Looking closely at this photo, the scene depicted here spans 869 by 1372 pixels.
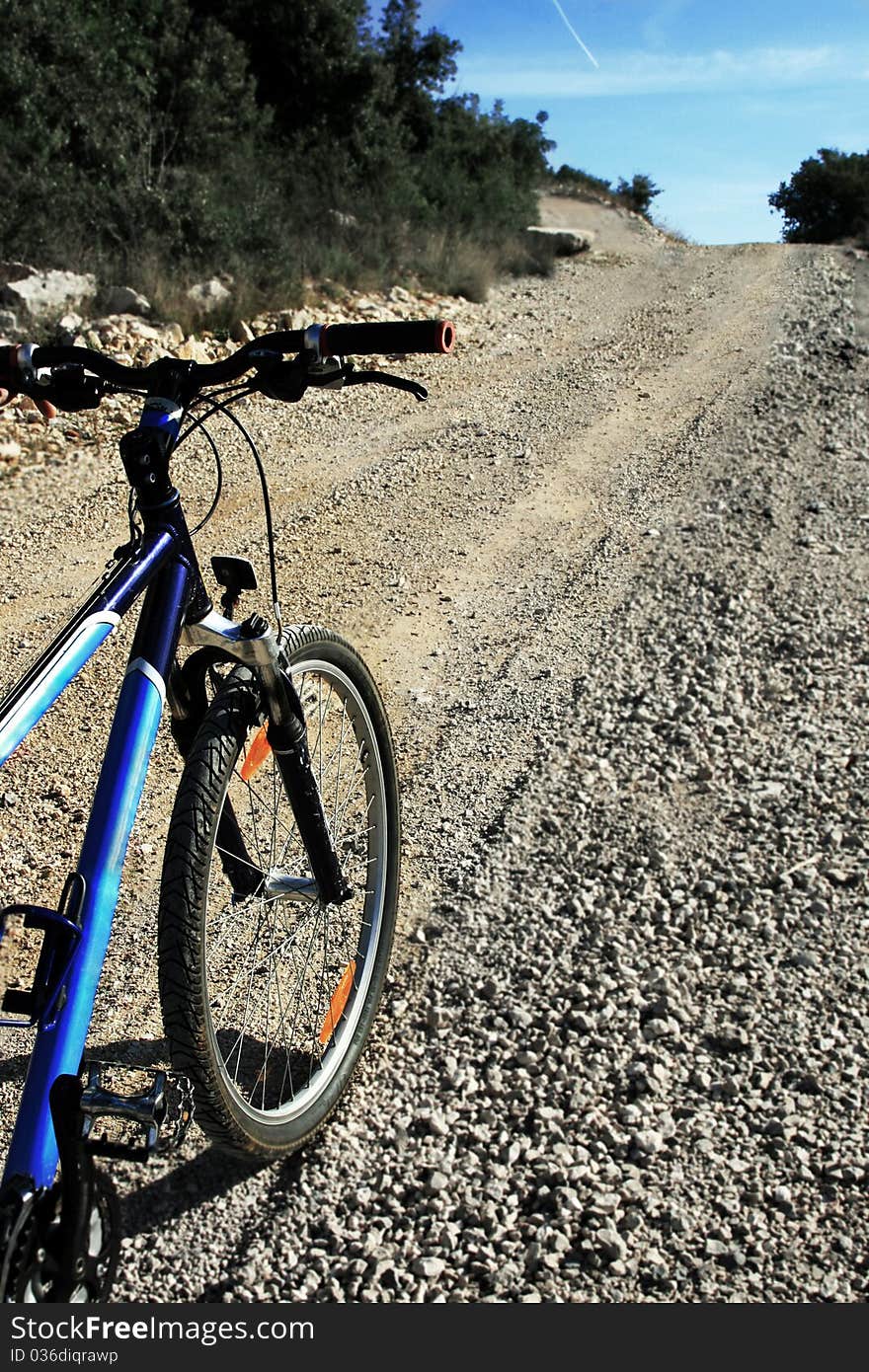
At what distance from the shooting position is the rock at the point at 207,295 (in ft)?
30.2

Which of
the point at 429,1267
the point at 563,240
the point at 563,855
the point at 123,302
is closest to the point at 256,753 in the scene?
the point at 429,1267

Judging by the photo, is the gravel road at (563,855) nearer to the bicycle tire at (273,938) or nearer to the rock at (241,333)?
the bicycle tire at (273,938)

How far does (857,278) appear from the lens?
1398cm

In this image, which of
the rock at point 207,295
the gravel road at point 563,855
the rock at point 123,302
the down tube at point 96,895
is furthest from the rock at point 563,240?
the down tube at point 96,895

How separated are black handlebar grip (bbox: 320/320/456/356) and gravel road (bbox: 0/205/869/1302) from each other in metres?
1.68

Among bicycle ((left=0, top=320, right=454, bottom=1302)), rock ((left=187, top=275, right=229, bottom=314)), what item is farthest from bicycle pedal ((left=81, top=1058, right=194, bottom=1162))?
rock ((left=187, top=275, right=229, bottom=314))

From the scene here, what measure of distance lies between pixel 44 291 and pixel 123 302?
1.99 ft

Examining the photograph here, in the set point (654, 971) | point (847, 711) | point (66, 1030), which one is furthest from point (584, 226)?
point (66, 1030)

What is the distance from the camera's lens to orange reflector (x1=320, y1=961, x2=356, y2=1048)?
2.60 meters

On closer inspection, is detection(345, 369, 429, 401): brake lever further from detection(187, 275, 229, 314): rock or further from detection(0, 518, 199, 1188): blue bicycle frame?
detection(187, 275, 229, 314): rock

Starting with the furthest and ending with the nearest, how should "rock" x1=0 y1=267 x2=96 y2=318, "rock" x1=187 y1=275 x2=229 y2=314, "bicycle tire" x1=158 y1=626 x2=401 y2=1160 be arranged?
"rock" x1=187 y1=275 x2=229 y2=314, "rock" x1=0 y1=267 x2=96 y2=318, "bicycle tire" x1=158 y1=626 x2=401 y2=1160

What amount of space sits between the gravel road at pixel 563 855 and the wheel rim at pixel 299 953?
16 cm

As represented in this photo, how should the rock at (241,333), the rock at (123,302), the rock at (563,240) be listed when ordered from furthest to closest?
the rock at (563,240), the rock at (241,333), the rock at (123,302)

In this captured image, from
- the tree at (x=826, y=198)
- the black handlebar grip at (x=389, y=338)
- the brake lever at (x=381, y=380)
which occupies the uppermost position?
the tree at (x=826, y=198)
